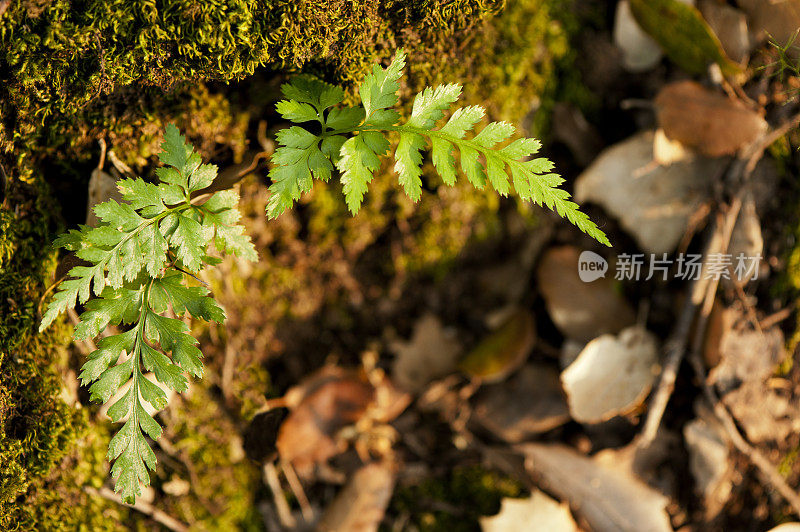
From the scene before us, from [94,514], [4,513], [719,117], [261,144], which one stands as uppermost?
[719,117]

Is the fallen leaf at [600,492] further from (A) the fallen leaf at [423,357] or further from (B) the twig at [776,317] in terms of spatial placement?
(B) the twig at [776,317]

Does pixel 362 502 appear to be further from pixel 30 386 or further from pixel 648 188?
pixel 648 188

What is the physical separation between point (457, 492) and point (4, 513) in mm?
1961

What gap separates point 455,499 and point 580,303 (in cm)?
122

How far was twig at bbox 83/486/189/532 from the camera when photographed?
2.17 metres

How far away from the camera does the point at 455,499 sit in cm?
275

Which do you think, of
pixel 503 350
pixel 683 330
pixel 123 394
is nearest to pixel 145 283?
pixel 123 394

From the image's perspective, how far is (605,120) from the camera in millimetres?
2785

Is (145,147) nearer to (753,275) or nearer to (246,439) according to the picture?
(246,439)

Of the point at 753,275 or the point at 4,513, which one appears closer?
the point at 4,513

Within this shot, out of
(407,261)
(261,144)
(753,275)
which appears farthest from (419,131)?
(753,275)

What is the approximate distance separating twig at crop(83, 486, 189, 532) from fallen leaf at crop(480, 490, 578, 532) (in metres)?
1.45

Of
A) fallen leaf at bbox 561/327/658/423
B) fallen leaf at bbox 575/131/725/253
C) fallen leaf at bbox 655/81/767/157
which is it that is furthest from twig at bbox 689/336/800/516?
fallen leaf at bbox 655/81/767/157

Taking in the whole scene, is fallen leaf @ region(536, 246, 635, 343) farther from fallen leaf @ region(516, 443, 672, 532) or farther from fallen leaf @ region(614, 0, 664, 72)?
fallen leaf @ region(614, 0, 664, 72)
